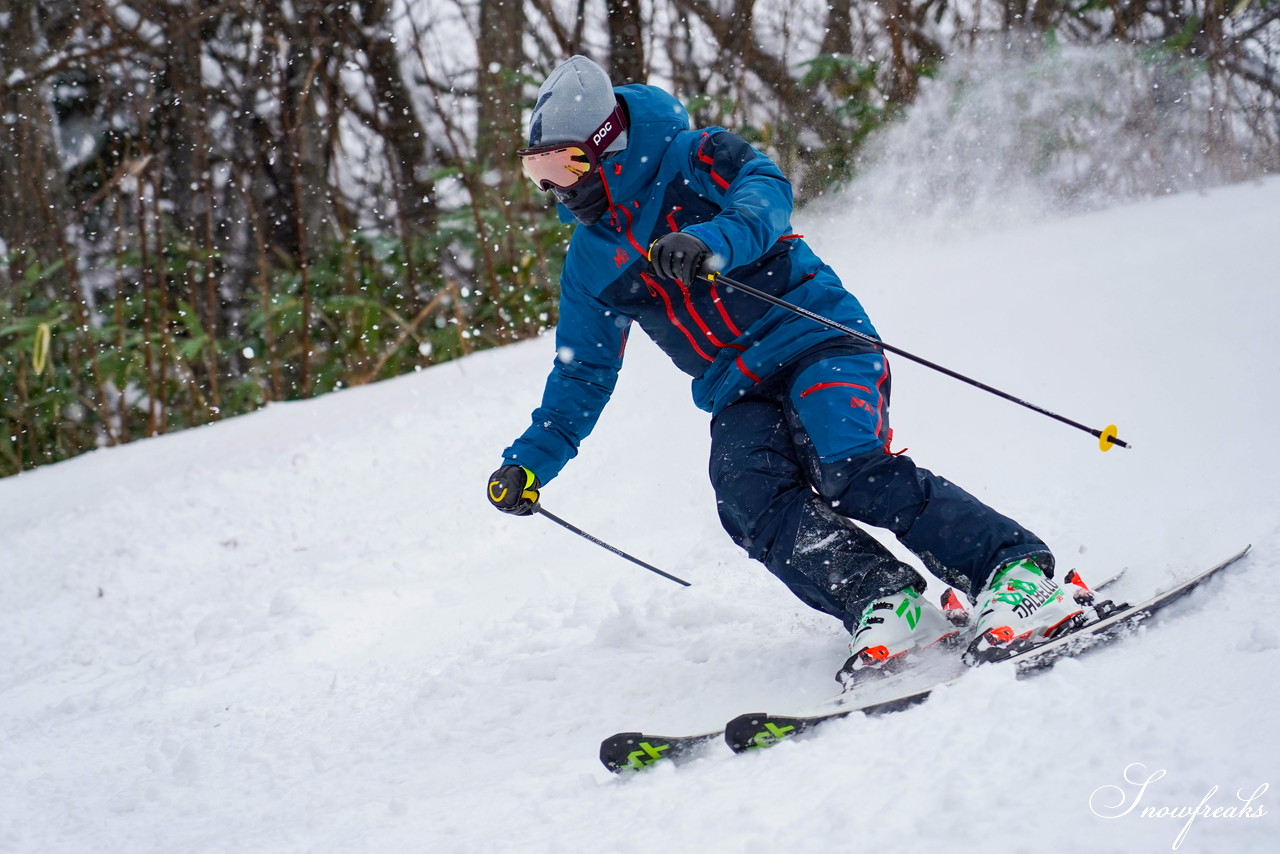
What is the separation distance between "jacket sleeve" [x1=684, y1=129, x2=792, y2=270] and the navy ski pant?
347mm

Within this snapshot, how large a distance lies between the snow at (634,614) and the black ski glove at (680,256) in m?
0.98

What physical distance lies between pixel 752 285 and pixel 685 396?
9.51 feet

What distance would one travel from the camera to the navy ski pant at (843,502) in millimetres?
2332

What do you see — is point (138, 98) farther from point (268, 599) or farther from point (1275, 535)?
point (1275, 535)

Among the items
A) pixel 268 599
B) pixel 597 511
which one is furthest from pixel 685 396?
pixel 268 599

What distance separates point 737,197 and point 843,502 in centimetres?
78

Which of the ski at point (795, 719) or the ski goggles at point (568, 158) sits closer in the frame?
the ski at point (795, 719)

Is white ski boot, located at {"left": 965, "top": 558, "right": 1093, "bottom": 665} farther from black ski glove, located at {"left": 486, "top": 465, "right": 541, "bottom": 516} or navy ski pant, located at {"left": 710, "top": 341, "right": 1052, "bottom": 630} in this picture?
black ski glove, located at {"left": 486, "top": 465, "right": 541, "bottom": 516}

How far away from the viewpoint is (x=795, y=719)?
1.94 m

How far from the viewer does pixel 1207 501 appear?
10.6ft

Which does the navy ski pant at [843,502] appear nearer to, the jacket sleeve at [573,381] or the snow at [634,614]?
the snow at [634,614]

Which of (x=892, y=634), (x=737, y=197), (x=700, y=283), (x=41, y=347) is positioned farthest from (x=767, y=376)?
(x=41, y=347)

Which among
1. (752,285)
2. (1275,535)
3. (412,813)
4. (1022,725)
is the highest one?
(752,285)

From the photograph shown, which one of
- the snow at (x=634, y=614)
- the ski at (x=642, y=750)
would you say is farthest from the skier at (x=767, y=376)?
the ski at (x=642, y=750)
